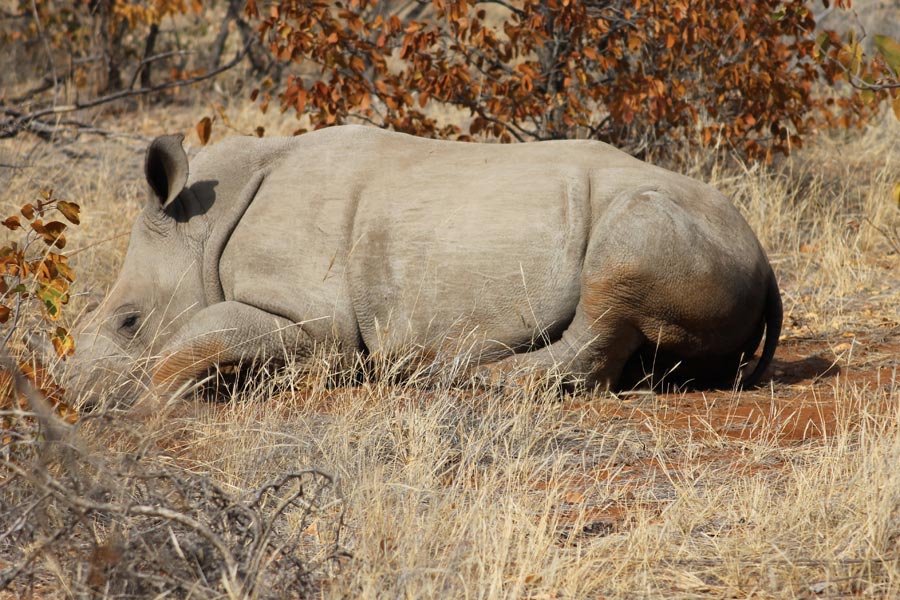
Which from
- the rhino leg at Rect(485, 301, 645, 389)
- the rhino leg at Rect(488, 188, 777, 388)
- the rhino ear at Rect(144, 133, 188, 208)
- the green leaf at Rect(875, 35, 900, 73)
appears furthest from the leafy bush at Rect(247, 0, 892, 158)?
the green leaf at Rect(875, 35, 900, 73)

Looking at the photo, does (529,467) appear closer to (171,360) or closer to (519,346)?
(519,346)

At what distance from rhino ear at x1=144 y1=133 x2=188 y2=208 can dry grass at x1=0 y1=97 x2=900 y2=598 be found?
1079 millimetres

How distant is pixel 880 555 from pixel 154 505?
6.59ft

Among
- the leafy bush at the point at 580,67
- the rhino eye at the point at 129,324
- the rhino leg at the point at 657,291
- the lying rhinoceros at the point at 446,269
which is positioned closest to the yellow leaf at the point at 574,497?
the rhino leg at the point at 657,291

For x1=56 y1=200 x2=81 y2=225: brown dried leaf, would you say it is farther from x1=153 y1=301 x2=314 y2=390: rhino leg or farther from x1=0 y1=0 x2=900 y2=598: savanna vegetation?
x1=153 y1=301 x2=314 y2=390: rhino leg

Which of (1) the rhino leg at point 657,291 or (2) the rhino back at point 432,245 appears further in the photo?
(2) the rhino back at point 432,245

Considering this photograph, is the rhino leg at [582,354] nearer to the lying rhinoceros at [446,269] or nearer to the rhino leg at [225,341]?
the lying rhinoceros at [446,269]

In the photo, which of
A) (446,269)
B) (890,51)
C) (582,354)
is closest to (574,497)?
(582,354)

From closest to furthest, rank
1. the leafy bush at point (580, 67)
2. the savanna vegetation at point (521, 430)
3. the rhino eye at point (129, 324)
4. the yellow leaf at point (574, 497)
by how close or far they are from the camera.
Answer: the savanna vegetation at point (521, 430), the yellow leaf at point (574, 497), the rhino eye at point (129, 324), the leafy bush at point (580, 67)

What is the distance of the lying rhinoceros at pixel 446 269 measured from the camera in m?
5.09

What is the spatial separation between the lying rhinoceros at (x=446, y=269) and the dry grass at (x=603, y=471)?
9.6 inches

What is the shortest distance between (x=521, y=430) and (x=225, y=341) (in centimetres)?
152

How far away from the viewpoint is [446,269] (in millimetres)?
5223

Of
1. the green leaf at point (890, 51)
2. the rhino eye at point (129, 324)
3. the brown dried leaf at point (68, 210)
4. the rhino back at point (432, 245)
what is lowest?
the rhino eye at point (129, 324)
